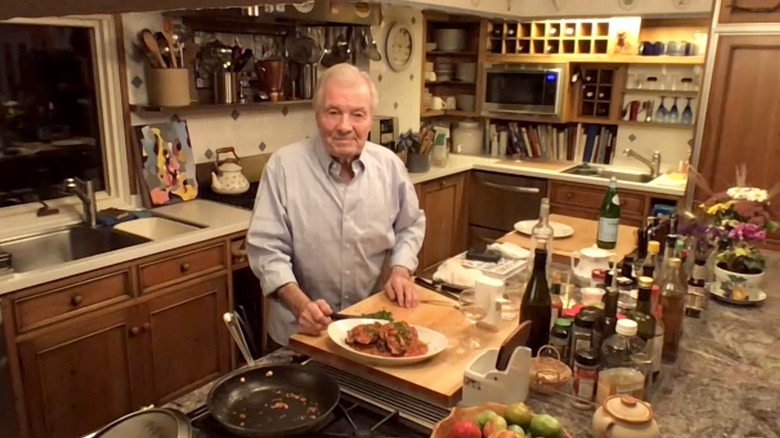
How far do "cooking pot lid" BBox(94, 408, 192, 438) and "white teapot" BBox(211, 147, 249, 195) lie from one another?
227cm

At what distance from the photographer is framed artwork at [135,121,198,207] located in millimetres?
2973

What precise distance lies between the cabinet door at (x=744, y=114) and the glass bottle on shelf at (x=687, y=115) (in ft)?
2.49

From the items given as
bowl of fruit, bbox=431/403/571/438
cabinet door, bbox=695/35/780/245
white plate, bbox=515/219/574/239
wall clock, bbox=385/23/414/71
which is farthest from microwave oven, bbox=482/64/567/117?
bowl of fruit, bbox=431/403/571/438

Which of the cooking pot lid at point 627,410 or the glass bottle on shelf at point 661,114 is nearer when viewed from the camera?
the cooking pot lid at point 627,410

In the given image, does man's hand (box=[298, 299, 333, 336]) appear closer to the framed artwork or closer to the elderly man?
the elderly man

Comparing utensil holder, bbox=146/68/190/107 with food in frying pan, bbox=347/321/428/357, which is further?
utensil holder, bbox=146/68/190/107

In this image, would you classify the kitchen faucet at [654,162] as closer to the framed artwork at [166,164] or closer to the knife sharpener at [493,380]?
the framed artwork at [166,164]

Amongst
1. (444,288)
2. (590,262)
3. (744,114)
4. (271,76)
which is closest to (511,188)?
(744,114)

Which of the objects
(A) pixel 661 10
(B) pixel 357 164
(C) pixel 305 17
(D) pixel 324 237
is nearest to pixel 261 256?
(D) pixel 324 237

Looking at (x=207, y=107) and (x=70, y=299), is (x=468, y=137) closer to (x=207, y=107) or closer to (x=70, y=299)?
(x=207, y=107)

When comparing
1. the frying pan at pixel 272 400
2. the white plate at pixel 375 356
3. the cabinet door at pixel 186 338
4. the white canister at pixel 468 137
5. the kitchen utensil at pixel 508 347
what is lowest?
the cabinet door at pixel 186 338

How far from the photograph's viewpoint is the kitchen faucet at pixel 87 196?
8.89 ft

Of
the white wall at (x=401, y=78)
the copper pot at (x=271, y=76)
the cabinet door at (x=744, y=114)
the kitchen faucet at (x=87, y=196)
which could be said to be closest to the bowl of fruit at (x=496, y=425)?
the kitchen faucet at (x=87, y=196)

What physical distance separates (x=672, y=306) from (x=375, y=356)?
0.77 metres
